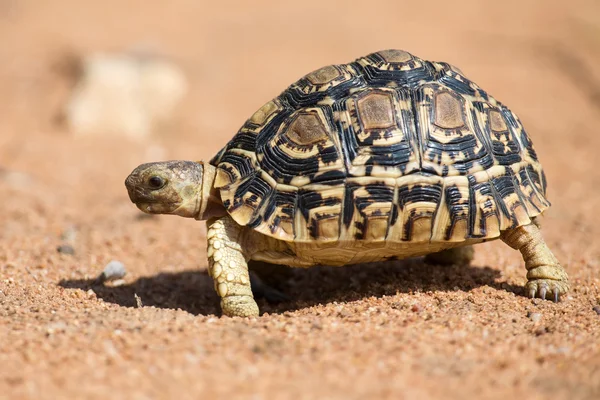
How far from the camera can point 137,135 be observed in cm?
1078

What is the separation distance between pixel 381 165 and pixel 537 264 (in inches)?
55.4

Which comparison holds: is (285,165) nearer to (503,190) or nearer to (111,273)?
(503,190)

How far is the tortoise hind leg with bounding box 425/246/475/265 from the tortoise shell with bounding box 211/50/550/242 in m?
0.87

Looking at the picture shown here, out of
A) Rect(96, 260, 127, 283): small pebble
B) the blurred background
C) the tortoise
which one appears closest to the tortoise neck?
the tortoise

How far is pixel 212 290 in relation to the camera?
17.3ft

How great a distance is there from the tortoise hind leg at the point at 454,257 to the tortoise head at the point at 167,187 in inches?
79.3

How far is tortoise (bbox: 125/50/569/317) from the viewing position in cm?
415

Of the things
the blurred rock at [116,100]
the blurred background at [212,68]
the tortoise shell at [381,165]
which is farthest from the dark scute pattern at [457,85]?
the blurred rock at [116,100]

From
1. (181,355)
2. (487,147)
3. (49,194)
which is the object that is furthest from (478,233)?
(49,194)

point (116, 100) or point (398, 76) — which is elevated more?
point (116, 100)

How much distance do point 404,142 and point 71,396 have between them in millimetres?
2542

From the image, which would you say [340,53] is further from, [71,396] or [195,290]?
[71,396]

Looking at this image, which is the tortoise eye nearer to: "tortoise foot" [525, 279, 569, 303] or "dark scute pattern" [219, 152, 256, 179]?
"dark scute pattern" [219, 152, 256, 179]

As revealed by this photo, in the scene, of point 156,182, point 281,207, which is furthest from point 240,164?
point 156,182
